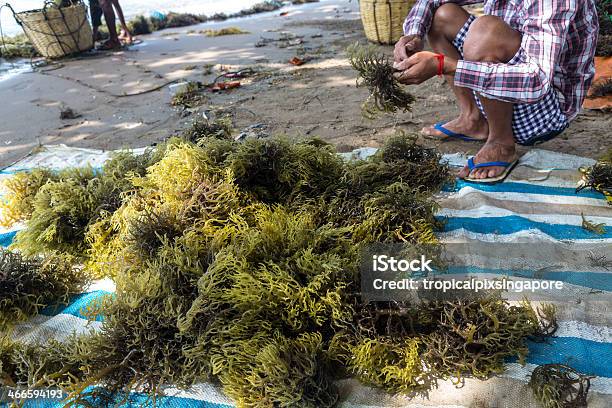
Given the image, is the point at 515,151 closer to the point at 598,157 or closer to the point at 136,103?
the point at 598,157

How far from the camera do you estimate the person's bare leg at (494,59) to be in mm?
2695

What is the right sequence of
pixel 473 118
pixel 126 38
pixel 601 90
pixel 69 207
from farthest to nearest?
1. pixel 126 38
2. pixel 601 90
3. pixel 473 118
4. pixel 69 207

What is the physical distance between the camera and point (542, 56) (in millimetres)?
2504

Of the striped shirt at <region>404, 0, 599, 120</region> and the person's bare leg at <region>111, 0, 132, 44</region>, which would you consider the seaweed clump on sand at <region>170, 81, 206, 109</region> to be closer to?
the striped shirt at <region>404, 0, 599, 120</region>

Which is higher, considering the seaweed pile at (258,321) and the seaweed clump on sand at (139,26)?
the seaweed clump on sand at (139,26)

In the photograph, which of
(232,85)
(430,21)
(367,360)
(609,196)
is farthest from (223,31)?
(367,360)

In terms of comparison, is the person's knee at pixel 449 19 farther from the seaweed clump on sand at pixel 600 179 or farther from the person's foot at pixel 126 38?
the person's foot at pixel 126 38

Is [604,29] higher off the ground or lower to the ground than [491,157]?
higher

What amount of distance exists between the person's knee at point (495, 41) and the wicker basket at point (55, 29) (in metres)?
7.72

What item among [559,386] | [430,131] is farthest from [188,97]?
[559,386]

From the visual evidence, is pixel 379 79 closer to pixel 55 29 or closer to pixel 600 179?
pixel 600 179

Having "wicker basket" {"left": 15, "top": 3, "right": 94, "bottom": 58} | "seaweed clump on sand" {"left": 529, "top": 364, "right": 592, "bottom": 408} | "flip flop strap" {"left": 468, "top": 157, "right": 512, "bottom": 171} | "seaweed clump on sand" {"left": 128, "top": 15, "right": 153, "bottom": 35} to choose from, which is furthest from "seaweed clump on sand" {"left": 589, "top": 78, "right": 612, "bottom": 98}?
"seaweed clump on sand" {"left": 128, "top": 15, "right": 153, "bottom": 35}

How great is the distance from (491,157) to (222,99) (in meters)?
3.31

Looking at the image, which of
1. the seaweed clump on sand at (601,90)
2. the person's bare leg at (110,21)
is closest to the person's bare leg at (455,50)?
the seaweed clump on sand at (601,90)
